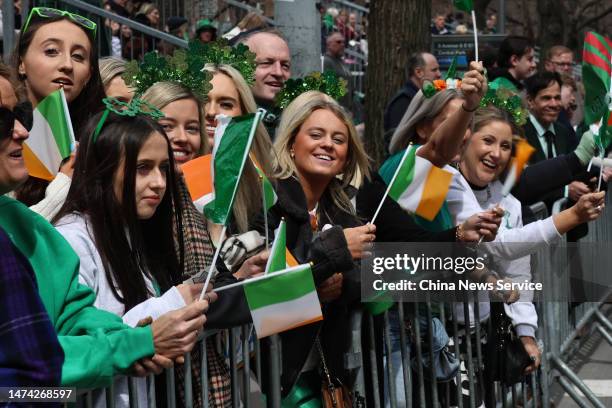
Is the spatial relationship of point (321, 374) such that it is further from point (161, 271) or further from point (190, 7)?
point (190, 7)

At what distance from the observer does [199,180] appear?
12.8ft

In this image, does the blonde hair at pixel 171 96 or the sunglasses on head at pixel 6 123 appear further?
Answer: the blonde hair at pixel 171 96

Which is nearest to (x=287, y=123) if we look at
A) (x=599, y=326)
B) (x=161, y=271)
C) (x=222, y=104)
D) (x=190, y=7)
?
(x=222, y=104)

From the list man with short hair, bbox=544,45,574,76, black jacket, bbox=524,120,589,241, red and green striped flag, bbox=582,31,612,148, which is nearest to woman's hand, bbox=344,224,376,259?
red and green striped flag, bbox=582,31,612,148

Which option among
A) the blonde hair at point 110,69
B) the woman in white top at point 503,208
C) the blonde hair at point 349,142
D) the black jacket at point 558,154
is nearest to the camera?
the blonde hair at point 349,142

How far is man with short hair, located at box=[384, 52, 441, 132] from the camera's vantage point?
368 inches

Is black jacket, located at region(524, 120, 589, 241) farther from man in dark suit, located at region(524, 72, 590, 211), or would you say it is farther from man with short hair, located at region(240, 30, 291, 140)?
man with short hair, located at region(240, 30, 291, 140)

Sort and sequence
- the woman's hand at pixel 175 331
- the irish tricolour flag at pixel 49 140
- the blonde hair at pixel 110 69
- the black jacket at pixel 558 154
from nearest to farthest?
the woman's hand at pixel 175 331 → the irish tricolour flag at pixel 49 140 → the blonde hair at pixel 110 69 → the black jacket at pixel 558 154

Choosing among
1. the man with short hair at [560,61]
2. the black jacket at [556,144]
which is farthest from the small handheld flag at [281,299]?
the man with short hair at [560,61]

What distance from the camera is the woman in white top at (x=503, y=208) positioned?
553 centimetres

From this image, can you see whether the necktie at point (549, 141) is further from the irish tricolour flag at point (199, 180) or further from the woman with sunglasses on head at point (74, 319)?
the woman with sunglasses on head at point (74, 319)

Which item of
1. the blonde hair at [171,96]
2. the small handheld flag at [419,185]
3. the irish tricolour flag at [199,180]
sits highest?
the blonde hair at [171,96]

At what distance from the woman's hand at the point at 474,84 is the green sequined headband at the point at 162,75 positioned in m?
1.14

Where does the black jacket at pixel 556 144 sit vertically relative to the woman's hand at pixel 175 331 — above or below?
above
